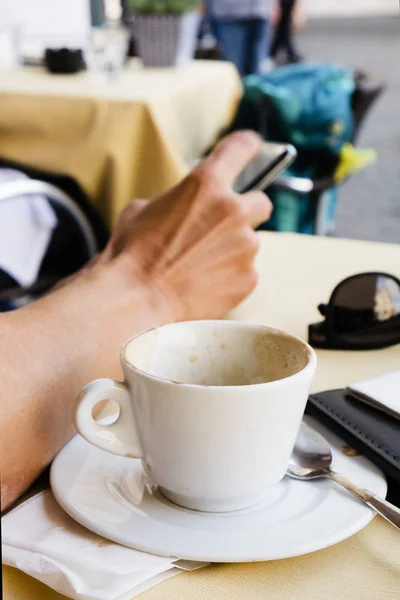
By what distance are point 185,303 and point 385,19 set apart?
40.5 feet

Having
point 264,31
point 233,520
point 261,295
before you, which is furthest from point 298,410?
point 264,31

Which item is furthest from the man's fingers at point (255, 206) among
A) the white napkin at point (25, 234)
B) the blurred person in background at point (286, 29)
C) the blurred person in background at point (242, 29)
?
the blurred person in background at point (286, 29)

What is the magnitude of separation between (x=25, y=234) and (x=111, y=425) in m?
1.06

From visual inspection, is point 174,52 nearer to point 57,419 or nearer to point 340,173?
point 340,173

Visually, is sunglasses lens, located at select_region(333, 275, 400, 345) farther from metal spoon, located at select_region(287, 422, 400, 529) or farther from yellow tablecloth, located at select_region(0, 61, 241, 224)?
yellow tablecloth, located at select_region(0, 61, 241, 224)

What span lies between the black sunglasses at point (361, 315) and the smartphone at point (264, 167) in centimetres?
18

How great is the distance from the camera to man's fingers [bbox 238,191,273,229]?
65cm

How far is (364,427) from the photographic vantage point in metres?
0.40

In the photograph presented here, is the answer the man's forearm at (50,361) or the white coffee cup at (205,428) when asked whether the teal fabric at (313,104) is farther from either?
the white coffee cup at (205,428)

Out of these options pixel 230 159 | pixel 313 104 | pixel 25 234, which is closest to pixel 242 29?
pixel 313 104

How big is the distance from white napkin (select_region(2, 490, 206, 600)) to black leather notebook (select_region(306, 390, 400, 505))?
11cm

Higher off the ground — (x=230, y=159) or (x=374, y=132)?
(x=230, y=159)

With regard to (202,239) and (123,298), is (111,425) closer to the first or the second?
(123,298)

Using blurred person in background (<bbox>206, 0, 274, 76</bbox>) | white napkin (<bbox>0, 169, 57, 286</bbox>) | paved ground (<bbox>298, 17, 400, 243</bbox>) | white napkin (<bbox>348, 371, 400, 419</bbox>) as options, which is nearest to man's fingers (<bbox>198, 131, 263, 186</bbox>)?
white napkin (<bbox>348, 371, 400, 419</bbox>)
